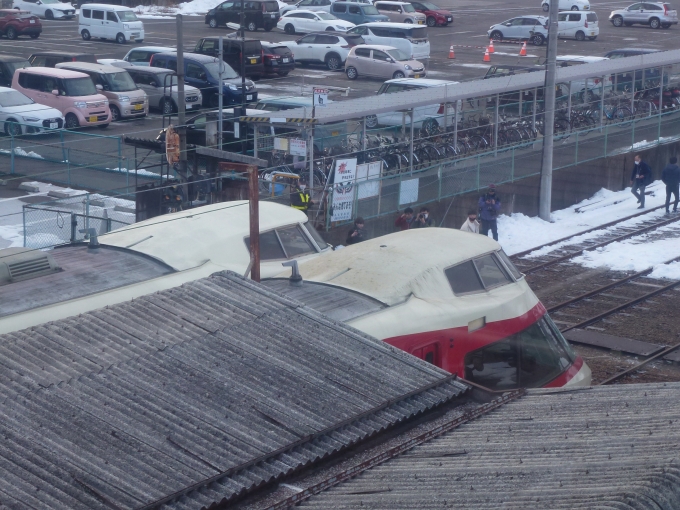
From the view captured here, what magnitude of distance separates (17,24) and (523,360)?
38.8m

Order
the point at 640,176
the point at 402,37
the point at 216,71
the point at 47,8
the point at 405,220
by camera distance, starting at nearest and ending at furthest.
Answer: the point at 405,220
the point at 640,176
the point at 216,71
the point at 402,37
the point at 47,8

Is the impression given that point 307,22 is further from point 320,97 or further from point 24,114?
point 320,97

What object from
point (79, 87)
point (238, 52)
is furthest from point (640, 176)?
point (238, 52)

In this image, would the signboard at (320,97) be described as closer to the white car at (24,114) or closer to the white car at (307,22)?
the white car at (24,114)

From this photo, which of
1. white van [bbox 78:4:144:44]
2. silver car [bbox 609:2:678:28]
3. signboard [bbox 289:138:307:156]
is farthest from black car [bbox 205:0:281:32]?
signboard [bbox 289:138:307:156]

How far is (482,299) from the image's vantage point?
31.9 ft

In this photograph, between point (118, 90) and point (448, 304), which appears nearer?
point (448, 304)

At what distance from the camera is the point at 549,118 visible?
68.9 feet

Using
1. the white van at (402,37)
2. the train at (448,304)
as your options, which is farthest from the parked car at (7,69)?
the train at (448,304)

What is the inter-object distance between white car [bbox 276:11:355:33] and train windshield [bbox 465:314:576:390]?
3650 centimetres

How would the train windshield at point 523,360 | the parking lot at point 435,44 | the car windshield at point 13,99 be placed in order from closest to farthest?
the train windshield at point 523,360 < the car windshield at point 13,99 < the parking lot at point 435,44

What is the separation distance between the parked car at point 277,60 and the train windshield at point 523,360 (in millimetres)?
27681

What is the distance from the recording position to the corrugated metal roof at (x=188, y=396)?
534 centimetres

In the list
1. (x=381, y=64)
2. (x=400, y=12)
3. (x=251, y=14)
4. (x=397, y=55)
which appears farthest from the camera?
(x=400, y=12)
